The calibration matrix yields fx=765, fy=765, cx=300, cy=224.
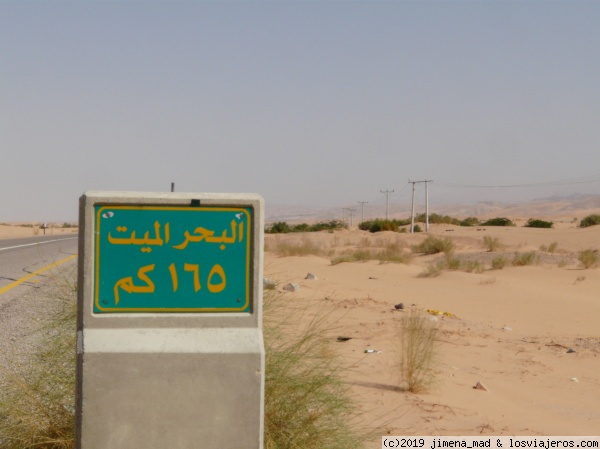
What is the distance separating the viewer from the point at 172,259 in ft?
12.8

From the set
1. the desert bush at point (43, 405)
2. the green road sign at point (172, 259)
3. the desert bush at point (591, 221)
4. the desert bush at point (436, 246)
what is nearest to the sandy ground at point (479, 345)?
the desert bush at point (43, 405)

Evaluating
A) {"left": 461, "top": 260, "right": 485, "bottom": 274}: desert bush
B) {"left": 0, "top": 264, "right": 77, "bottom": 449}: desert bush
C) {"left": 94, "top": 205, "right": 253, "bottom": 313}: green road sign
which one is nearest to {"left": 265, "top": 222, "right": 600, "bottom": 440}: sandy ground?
{"left": 461, "top": 260, "right": 485, "bottom": 274}: desert bush

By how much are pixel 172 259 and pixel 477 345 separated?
7543 millimetres

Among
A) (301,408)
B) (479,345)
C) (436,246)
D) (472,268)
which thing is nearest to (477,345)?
(479,345)

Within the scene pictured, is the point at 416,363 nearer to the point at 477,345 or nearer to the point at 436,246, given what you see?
the point at 477,345

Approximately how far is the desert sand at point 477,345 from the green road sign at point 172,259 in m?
2.13

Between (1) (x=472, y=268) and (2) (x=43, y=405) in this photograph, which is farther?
(1) (x=472, y=268)

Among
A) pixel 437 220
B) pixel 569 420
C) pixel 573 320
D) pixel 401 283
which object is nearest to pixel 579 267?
pixel 401 283

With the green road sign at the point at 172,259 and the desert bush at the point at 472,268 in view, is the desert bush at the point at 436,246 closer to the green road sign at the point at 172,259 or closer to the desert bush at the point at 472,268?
the desert bush at the point at 472,268

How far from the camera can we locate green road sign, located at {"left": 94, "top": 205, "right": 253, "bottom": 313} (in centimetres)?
385

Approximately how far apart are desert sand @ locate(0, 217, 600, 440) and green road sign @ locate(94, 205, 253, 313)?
6.98 feet

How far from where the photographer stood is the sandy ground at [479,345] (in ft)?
21.8

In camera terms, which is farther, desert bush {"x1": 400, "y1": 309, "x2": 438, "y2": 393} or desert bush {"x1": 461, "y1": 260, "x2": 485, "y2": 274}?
desert bush {"x1": 461, "y1": 260, "x2": 485, "y2": 274}

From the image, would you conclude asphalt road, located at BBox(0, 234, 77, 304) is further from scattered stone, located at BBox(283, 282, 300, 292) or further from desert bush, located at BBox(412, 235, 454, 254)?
desert bush, located at BBox(412, 235, 454, 254)
